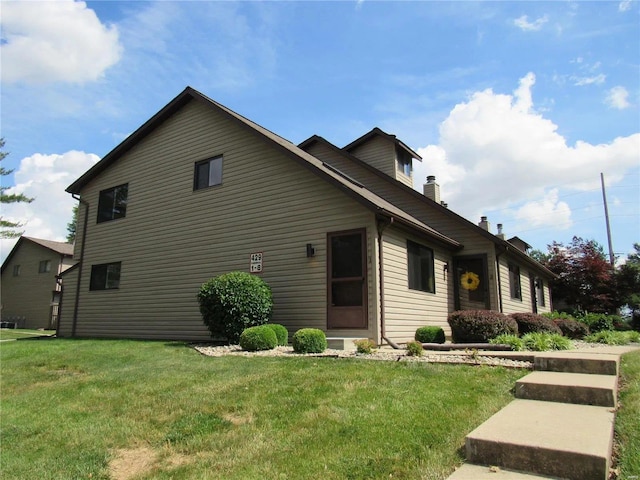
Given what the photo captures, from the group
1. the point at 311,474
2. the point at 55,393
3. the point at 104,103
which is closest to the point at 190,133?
the point at 104,103

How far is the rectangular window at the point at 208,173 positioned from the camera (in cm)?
1352

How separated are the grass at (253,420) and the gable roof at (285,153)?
176 inches

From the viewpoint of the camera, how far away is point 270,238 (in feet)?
38.4

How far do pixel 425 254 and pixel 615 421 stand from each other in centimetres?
875

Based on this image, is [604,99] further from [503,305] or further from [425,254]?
[503,305]

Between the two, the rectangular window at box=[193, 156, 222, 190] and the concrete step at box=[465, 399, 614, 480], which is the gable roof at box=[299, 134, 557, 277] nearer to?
the rectangular window at box=[193, 156, 222, 190]

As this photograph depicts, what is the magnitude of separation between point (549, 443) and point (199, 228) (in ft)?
38.6

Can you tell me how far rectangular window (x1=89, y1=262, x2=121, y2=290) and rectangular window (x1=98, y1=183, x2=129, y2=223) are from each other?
175 cm

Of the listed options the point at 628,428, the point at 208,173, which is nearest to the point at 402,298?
the point at 208,173

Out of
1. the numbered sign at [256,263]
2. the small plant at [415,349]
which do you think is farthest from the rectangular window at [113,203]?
the small plant at [415,349]

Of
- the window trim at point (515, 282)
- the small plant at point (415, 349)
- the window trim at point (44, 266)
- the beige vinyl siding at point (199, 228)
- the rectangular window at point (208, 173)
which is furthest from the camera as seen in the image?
the window trim at point (44, 266)

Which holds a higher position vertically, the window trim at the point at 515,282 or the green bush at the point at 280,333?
the window trim at the point at 515,282

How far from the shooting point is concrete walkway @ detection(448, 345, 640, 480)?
2.71m

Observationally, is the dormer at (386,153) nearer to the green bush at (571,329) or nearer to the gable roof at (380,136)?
the gable roof at (380,136)
